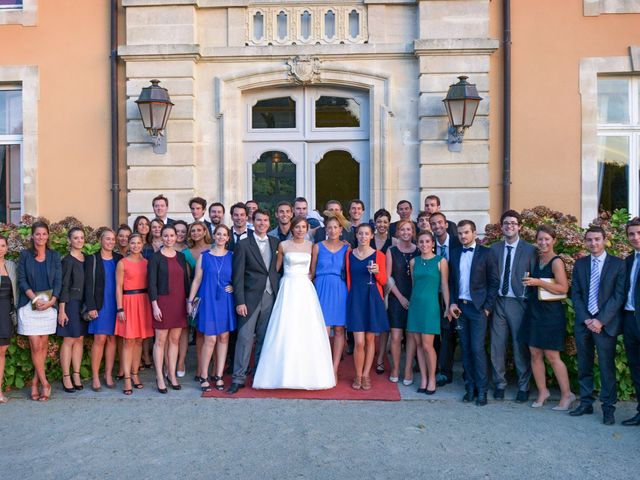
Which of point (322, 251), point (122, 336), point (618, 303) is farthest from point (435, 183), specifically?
point (122, 336)

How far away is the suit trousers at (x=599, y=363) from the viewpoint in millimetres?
5797

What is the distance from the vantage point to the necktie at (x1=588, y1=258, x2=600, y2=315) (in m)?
5.85

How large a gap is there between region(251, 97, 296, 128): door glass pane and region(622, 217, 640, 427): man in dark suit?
18.1 feet

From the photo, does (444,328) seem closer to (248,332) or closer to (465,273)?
(465,273)

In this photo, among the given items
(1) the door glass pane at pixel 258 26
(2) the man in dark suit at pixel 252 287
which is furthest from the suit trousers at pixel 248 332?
(1) the door glass pane at pixel 258 26

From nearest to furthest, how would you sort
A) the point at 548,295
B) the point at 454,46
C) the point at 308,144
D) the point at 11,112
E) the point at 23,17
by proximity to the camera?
the point at 548,295
the point at 454,46
the point at 23,17
the point at 308,144
the point at 11,112

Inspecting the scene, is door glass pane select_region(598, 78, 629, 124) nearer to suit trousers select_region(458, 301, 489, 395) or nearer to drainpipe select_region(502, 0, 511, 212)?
drainpipe select_region(502, 0, 511, 212)

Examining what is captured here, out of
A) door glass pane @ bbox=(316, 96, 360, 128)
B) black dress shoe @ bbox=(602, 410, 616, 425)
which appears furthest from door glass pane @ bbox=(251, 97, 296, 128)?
black dress shoe @ bbox=(602, 410, 616, 425)

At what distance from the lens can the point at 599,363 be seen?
5883mm

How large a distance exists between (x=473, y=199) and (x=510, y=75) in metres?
1.81

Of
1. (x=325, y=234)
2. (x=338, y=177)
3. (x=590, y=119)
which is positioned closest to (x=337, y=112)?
(x=338, y=177)

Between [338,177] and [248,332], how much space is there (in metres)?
3.79

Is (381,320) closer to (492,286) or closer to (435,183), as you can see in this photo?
(492,286)

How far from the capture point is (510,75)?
9398 mm
